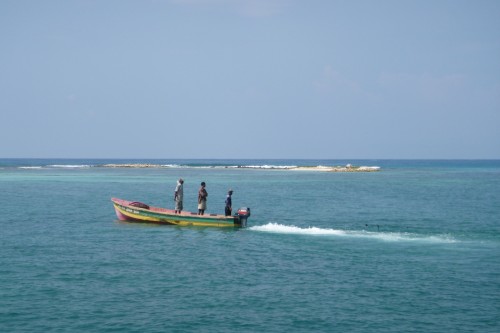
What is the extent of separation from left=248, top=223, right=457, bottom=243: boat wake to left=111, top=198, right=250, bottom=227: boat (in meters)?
1.19

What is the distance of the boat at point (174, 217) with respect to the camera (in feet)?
107

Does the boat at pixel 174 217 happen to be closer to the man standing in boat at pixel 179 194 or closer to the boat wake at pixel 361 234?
the man standing in boat at pixel 179 194

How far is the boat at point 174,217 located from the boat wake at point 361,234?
3.89 ft

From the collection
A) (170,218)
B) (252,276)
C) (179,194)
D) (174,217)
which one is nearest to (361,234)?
(179,194)

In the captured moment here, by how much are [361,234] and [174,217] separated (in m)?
11.5

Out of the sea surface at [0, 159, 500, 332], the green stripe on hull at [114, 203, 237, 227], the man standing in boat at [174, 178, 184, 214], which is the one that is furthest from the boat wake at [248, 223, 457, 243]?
the man standing in boat at [174, 178, 184, 214]

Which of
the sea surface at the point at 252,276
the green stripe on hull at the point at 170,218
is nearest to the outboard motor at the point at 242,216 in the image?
the green stripe on hull at the point at 170,218

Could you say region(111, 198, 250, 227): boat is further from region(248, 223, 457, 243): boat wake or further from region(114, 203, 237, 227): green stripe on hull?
region(248, 223, 457, 243): boat wake

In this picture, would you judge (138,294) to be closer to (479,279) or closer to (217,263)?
(217,263)

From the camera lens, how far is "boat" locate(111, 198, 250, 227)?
32719mm

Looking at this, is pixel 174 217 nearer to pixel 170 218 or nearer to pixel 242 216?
pixel 170 218

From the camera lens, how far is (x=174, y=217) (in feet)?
112

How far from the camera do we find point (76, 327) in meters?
15.1

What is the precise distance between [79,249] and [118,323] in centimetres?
1134
